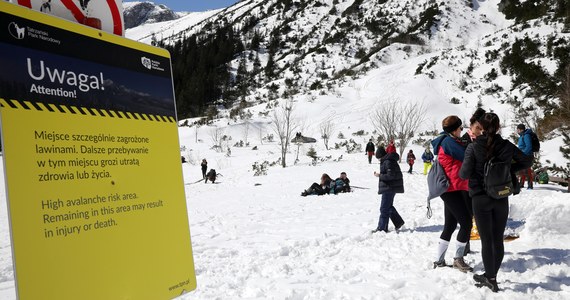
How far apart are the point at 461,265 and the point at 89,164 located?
12.3 feet

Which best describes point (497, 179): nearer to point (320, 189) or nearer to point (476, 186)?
point (476, 186)

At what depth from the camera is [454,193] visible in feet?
13.8

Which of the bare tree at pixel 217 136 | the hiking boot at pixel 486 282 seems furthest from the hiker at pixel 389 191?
the bare tree at pixel 217 136

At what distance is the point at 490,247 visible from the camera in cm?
354

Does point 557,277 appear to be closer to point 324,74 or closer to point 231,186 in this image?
point 231,186

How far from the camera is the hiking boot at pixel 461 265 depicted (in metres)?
3.99

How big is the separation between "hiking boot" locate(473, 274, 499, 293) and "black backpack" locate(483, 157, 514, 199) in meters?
0.76

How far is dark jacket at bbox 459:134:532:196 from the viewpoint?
350 centimetres

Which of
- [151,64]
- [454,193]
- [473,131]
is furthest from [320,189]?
[151,64]

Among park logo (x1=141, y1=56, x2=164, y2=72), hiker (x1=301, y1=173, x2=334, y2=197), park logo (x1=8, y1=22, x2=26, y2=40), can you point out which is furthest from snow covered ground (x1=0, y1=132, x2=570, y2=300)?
park logo (x1=8, y1=22, x2=26, y2=40)

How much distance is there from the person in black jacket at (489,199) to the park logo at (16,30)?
3413 millimetres

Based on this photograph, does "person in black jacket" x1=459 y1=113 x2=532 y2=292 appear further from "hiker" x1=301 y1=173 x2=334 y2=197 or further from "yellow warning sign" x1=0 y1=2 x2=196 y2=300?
"hiker" x1=301 y1=173 x2=334 y2=197

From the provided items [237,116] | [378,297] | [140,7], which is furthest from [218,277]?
[140,7]

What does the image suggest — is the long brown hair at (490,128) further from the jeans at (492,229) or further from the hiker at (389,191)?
the hiker at (389,191)
